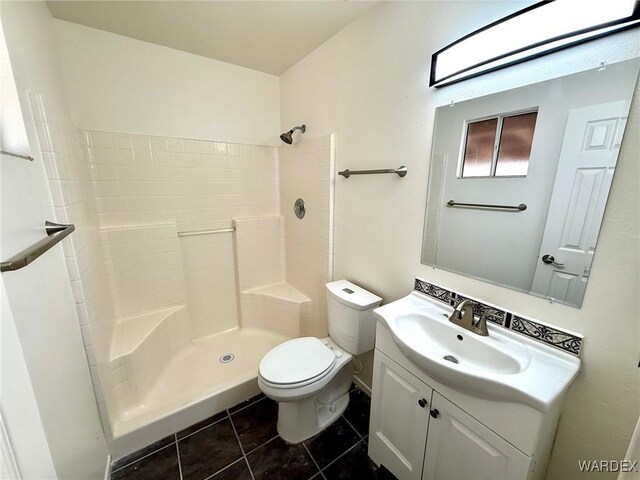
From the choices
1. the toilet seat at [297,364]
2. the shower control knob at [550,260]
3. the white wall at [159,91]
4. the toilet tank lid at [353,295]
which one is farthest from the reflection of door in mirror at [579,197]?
the white wall at [159,91]

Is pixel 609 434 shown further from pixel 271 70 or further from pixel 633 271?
pixel 271 70

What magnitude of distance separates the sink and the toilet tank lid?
0.75ft

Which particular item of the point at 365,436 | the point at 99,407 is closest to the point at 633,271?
the point at 365,436

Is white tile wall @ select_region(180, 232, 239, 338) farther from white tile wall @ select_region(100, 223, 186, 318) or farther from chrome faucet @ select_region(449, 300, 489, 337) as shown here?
chrome faucet @ select_region(449, 300, 489, 337)

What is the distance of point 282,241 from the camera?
238 centimetres

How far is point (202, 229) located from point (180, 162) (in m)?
0.52

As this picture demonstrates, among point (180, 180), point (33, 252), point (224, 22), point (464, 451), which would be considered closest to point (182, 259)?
point (180, 180)

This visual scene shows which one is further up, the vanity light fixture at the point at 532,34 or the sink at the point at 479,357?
the vanity light fixture at the point at 532,34

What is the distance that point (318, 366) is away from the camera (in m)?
1.35

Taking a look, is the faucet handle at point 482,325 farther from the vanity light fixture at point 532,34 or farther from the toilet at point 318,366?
the vanity light fixture at point 532,34

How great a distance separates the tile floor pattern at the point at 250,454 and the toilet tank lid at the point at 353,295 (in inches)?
30.2

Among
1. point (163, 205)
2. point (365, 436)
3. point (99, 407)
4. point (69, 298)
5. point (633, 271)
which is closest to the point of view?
point (633, 271)

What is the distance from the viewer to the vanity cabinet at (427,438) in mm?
784

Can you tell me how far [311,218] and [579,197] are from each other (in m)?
1.46
